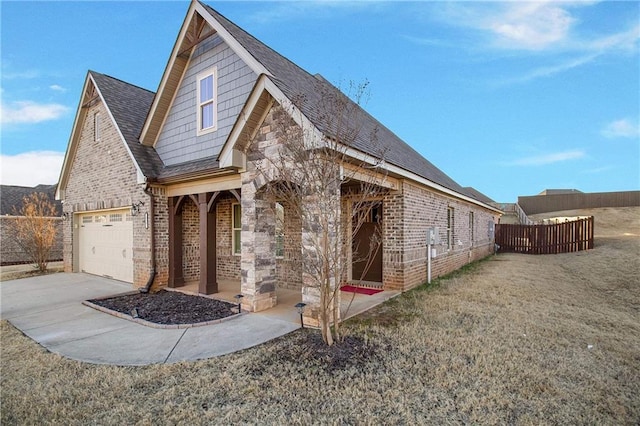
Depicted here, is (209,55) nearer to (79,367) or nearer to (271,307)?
(271,307)

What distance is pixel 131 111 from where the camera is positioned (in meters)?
11.4

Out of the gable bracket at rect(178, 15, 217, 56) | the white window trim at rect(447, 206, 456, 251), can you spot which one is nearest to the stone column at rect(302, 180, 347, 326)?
the gable bracket at rect(178, 15, 217, 56)

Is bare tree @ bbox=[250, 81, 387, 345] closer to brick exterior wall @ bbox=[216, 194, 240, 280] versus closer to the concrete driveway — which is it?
the concrete driveway

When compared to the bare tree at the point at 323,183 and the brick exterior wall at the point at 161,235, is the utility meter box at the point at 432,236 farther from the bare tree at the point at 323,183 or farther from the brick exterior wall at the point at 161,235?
the brick exterior wall at the point at 161,235

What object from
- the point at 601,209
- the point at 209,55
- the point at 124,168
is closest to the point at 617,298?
the point at 209,55

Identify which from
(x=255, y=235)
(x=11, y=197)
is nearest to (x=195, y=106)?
(x=255, y=235)

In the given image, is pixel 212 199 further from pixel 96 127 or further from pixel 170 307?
pixel 96 127

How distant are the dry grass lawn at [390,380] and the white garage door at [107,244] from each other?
4.65 m

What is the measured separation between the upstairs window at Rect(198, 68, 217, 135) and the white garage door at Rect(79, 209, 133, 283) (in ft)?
14.7

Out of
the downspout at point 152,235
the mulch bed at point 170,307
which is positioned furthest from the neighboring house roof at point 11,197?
the mulch bed at point 170,307

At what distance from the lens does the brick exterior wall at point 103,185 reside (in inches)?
391

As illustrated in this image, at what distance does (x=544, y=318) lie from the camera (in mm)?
6488

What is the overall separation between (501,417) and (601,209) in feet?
131

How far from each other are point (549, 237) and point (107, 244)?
21667mm
